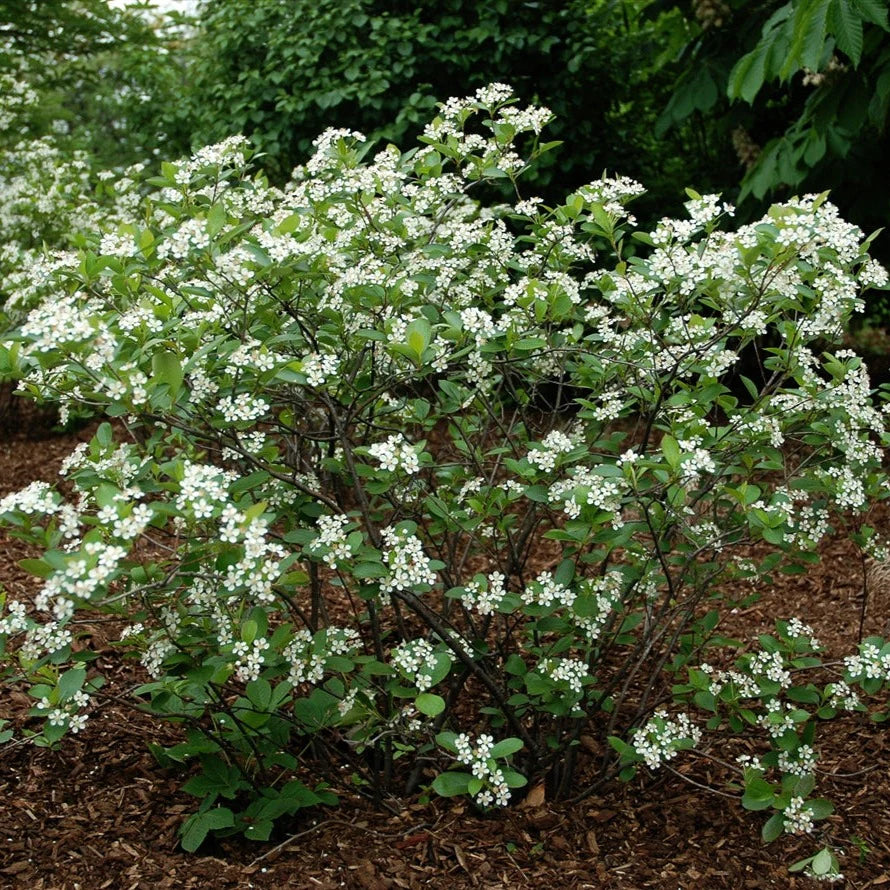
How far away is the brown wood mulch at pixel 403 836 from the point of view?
2.46 m

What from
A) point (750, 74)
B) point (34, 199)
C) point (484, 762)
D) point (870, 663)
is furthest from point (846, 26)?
point (34, 199)

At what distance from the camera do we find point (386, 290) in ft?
7.99

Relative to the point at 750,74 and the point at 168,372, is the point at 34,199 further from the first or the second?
the point at 168,372

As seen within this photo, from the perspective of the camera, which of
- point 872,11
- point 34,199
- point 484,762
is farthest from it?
point 34,199

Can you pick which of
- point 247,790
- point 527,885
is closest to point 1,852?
point 247,790

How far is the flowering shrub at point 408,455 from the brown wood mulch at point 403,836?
10cm

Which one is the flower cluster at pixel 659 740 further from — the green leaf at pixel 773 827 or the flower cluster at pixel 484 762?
the flower cluster at pixel 484 762

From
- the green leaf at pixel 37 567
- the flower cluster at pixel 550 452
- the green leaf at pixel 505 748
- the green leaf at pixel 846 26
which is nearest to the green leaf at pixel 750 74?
the green leaf at pixel 846 26

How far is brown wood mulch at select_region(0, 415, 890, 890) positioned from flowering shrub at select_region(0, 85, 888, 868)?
4.1 inches

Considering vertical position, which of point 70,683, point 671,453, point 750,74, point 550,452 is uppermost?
point 750,74

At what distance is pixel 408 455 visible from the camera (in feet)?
7.19

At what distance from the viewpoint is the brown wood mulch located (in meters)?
2.46

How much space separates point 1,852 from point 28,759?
411mm

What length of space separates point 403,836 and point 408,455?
1078 mm
